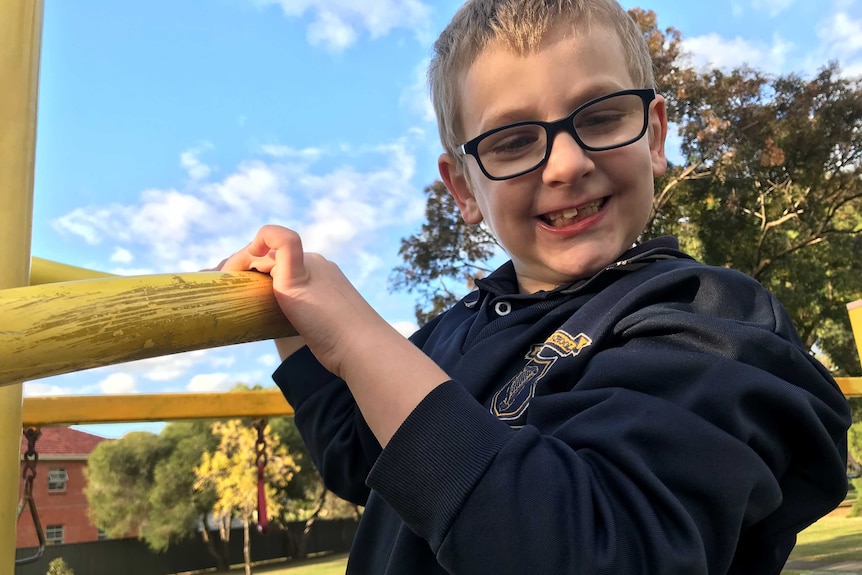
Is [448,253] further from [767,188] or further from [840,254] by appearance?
[840,254]

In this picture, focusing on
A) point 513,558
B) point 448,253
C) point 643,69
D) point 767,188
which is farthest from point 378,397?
point 767,188

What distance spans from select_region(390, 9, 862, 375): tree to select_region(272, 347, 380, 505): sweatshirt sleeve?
25.3 feet

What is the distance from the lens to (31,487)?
124cm

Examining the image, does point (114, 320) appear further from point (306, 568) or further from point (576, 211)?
point (306, 568)

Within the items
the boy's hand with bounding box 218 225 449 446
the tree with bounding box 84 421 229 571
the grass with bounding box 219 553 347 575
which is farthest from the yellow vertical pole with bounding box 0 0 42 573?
the tree with bounding box 84 421 229 571

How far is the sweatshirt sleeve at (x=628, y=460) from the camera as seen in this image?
513 mm

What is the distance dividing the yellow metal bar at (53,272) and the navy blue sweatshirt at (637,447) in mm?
521

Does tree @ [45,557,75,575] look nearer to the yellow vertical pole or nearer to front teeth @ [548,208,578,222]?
the yellow vertical pole

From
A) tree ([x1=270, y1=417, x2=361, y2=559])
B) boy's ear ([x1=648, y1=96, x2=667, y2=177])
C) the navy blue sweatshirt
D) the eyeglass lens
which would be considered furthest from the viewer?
tree ([x1=270, y1=417, x2=361, y2=559])

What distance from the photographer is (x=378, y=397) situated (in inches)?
22.5

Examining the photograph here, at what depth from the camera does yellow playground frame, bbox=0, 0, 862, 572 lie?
0.42m

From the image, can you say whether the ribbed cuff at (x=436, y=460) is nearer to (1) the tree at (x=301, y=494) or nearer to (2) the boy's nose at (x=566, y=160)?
(2) the boy's nose at (x=566, y=160)

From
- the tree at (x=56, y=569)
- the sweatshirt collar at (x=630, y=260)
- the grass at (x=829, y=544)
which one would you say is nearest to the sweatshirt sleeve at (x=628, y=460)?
the sweatshirt collar at (x=630, y=260)

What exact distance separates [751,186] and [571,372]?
923cm
